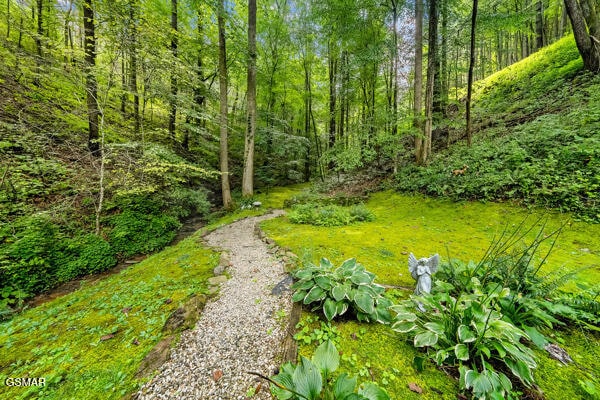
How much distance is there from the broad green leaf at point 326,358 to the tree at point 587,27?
34.8 ft

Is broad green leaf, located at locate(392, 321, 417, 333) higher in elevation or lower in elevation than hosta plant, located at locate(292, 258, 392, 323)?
lower

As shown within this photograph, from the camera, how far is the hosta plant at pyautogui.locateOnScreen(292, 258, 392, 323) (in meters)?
1.89

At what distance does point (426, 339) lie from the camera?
1.53 metres

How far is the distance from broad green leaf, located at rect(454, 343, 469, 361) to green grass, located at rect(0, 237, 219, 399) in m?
2.17

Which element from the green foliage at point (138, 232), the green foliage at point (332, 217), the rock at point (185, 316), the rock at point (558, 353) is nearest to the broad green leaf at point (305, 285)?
the rock at point (185, 316)

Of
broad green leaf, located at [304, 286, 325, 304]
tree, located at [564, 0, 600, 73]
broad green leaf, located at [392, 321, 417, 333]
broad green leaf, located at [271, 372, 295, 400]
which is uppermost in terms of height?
tree, located at [564, 0, 600, 73]

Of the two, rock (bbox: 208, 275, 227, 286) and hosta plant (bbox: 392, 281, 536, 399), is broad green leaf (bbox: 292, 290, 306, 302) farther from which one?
rock (bbox: 208, 275, 227, 286)

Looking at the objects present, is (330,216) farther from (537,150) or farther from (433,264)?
(537,150)

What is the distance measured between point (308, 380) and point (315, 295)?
33.2 inches

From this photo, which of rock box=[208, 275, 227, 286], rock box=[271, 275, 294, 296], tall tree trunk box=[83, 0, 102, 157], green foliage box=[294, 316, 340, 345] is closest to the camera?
green foliage box=[294, 316, 340, 345]

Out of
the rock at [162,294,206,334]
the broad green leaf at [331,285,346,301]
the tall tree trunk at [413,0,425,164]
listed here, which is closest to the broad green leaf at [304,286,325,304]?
the broad green leaf at [331,285,346,301]

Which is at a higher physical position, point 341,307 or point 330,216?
point 330,216

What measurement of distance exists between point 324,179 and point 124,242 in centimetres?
927

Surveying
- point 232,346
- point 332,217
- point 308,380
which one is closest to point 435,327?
point 308,380
